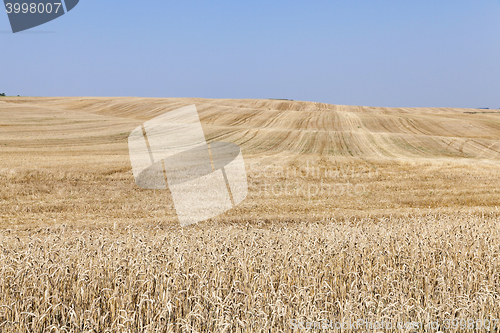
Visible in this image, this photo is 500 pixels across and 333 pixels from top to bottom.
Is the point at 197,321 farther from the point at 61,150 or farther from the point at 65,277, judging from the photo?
the point at 61,150

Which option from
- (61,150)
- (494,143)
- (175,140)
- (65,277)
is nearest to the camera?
(65,277)

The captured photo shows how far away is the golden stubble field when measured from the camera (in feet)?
14.6

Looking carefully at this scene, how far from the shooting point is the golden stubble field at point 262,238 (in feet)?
14.6

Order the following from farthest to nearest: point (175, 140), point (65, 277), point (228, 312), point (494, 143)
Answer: point (494, 143) → point (175, 140) → point (65, 277) → point (228, 312)

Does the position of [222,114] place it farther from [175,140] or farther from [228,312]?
[228,312]

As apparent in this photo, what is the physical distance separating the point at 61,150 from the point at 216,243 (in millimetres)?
32168

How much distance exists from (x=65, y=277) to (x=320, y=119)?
5732cm

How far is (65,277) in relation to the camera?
5.21 metres

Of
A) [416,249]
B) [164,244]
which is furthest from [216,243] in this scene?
[416,249]

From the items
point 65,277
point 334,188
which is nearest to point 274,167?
point 334,188

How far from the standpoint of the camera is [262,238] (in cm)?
772

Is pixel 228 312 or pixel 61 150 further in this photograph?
pixel 61 150

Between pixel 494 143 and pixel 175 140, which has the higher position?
pixel 175 140

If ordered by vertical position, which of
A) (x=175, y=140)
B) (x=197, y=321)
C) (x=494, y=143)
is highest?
(x=197, y=321)
